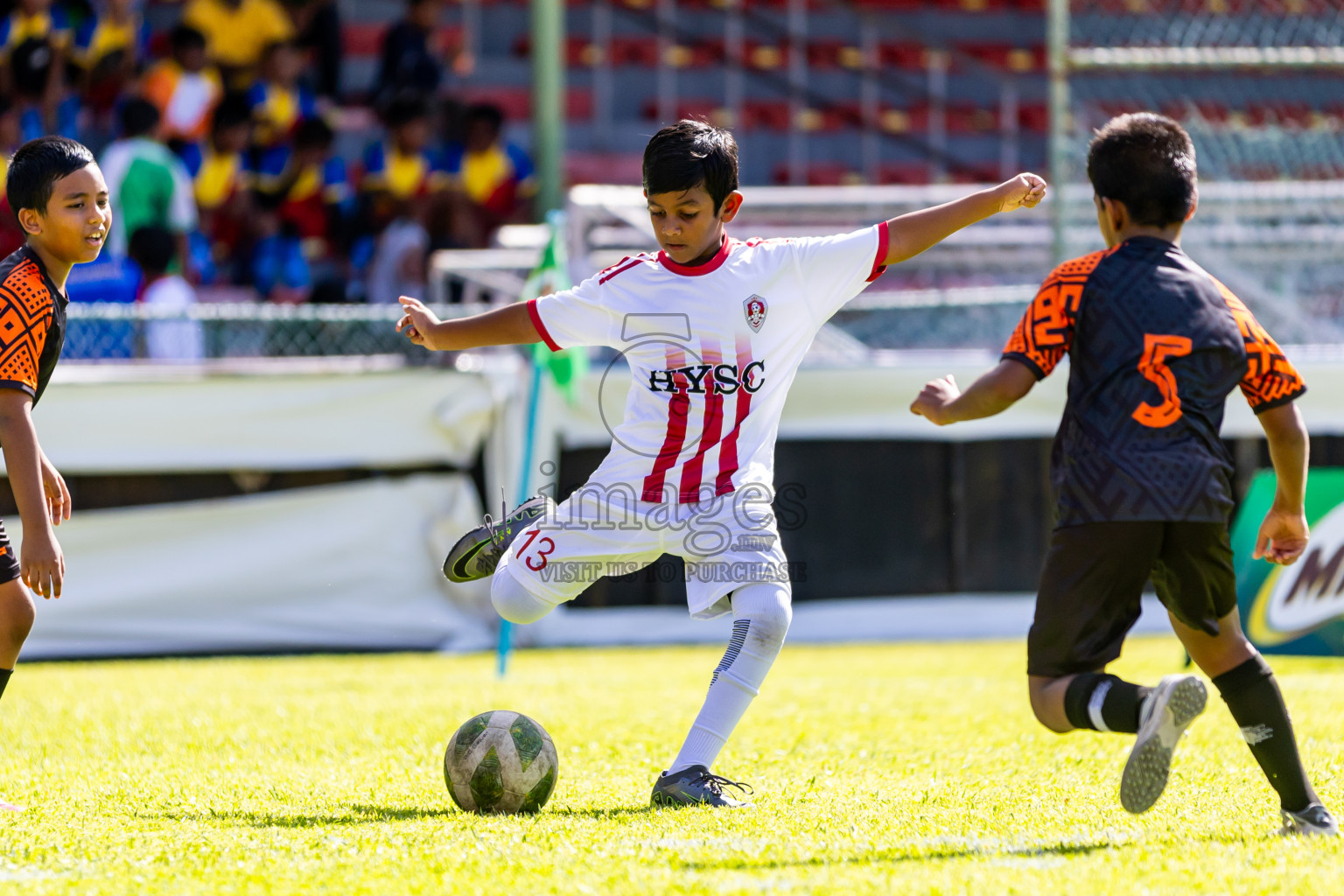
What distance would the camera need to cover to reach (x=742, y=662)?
408cm

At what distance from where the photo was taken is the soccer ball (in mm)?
3912

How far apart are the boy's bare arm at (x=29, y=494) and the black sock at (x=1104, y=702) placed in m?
2.37

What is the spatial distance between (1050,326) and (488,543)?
1821mm

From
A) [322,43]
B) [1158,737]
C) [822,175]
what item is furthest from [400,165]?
→ [1158,737]

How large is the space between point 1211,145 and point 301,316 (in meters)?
5.39

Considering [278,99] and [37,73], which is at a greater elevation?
[37,73]

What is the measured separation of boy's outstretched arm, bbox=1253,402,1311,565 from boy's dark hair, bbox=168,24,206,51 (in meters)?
11.8

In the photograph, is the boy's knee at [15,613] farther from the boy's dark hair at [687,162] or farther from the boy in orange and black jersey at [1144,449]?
the boy in orange and black jersey at [1144,449]

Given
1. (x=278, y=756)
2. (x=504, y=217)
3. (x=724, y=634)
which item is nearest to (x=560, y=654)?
(x=724, y=634)

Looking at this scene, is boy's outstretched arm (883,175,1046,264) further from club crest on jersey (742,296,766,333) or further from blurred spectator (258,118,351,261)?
blurred spectator (258,118,351,261)

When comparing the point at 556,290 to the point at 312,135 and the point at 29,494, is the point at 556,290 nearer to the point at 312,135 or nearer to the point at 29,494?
the point at 29,494

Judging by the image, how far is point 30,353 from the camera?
3971mm

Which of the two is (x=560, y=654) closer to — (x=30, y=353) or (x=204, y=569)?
(x=204, y=569)

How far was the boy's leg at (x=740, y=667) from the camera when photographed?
402cm
